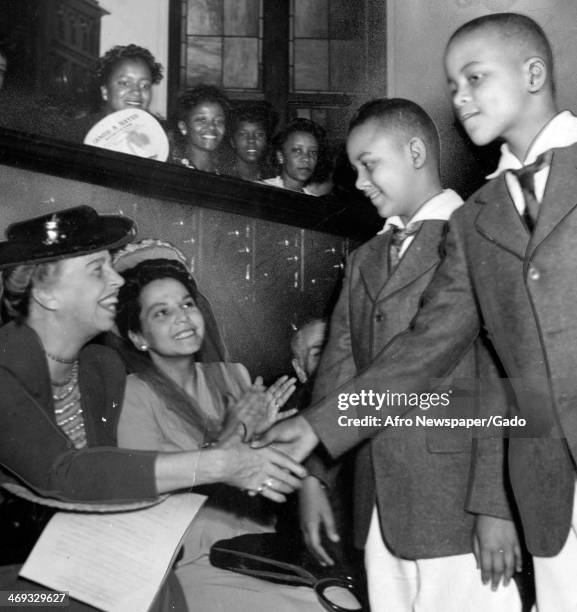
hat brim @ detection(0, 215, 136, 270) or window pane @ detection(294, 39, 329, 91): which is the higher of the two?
window pane @ detection(294, 39, 329, 91)

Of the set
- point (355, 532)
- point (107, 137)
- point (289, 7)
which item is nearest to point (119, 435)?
point (355, 532)

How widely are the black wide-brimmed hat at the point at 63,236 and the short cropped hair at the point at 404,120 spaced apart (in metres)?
0.46

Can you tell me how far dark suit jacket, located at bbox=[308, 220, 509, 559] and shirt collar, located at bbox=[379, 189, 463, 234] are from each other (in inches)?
0.5

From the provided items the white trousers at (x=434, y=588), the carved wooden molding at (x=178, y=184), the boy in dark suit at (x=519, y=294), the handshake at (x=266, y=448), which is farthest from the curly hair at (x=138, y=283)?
the white trousers at (x=434, y=588)

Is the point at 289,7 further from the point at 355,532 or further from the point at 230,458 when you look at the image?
the point at 355,532

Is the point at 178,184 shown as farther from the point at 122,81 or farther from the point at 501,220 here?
the point at 501,220

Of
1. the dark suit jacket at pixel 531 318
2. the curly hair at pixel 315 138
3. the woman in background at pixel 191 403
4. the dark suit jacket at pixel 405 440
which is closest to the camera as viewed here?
the dark suit jacket at pixel 531 318

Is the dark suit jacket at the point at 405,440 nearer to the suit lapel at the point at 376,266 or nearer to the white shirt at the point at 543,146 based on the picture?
the suit lapel at the point at 376,266

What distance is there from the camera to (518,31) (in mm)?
1222

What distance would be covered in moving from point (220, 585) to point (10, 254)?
27.0 inches

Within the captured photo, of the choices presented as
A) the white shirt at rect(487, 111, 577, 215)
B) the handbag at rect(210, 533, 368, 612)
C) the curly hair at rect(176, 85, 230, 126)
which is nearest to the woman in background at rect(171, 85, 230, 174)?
the curly hair at rect(176, 85, 230, 126)

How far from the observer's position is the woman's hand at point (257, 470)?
1282mm

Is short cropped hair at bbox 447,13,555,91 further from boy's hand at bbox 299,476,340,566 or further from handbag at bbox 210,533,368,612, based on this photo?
handbag at bbox 210,533,368,612

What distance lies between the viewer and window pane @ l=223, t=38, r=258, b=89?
4.72 feet
